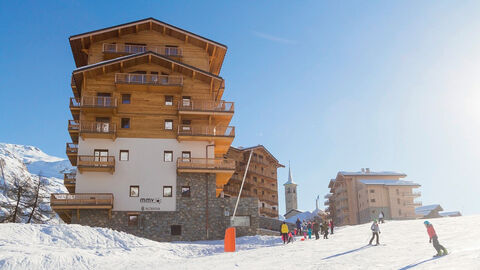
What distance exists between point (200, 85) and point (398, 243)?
2596 cm

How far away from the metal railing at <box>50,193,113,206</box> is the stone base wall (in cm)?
95

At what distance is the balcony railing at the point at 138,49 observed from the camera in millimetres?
46875

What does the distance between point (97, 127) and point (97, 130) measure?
276 millimetres

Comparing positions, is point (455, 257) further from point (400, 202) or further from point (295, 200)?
point (295, 200)

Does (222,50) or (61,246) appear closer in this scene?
(61,246)

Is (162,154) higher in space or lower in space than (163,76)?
lower

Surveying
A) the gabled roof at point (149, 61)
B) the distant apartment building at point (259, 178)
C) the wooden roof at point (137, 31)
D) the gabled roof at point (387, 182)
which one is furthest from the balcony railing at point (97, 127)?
the gabled roof at point (387, 182)

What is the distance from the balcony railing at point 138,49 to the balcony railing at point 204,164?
1164cm

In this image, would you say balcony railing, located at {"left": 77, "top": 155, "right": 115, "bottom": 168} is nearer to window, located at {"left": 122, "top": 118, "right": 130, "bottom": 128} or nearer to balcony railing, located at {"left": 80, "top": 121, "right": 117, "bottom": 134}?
balcony railing, located at {"left": 80, "top": 121, "right": 117, "bottom": 134}

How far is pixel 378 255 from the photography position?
20625 millimetres

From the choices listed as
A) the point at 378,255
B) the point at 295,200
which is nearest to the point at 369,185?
the point at 295,200

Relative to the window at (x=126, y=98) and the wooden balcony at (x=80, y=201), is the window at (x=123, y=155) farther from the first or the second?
the window at (x=126, y=98)

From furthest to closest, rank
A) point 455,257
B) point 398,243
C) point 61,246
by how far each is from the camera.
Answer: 1. point 398,243
2. point 61,246
3. point 455,257

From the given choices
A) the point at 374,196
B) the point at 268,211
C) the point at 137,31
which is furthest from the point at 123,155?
the point at 374,196
